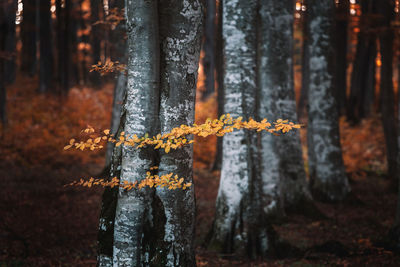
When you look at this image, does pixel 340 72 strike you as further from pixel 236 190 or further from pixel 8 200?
pixel 8 200

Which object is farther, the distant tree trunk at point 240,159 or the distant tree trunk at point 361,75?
the distant tree trunk at point 361,75

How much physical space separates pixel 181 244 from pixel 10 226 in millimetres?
4737

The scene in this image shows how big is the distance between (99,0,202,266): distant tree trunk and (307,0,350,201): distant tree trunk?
6997 millimetres

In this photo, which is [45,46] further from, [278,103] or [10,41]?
[278,103]

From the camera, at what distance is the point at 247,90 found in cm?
629

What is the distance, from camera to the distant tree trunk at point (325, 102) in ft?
32.3

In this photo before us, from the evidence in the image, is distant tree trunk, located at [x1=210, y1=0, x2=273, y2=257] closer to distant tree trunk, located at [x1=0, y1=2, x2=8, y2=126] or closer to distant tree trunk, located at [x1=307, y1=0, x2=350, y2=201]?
distant tree trunk, located at [x1=307, y1=0, x2=350, y2=201]

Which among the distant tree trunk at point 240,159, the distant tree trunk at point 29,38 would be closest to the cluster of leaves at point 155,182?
the distant tree trunk at point 240,159

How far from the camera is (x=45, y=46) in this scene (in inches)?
690

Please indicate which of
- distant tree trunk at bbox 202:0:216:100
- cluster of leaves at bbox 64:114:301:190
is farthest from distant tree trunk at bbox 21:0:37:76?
cluster of leaves at bbox 64:114:301:190

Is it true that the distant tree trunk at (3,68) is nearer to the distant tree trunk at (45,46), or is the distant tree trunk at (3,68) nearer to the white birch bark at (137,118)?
the distant tree trunk at (45,46)

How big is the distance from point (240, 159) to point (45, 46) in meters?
15.1

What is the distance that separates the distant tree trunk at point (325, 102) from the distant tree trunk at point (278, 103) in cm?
144

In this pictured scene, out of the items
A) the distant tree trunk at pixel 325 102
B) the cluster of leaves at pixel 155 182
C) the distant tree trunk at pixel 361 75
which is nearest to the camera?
the cluster of leaves at pixel 155 182
